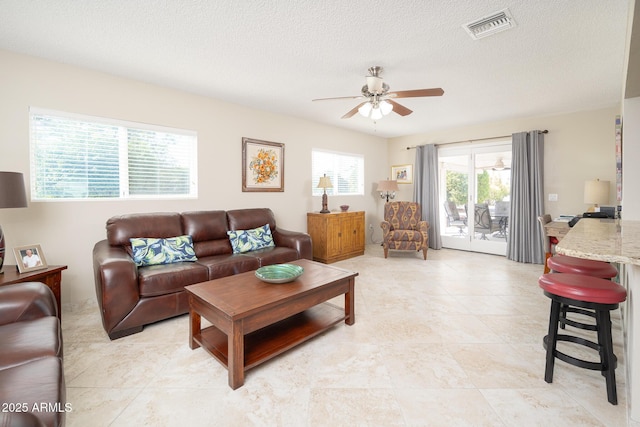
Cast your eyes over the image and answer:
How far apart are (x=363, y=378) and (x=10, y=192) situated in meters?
2.80

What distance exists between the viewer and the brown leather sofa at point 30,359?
36.4 inches

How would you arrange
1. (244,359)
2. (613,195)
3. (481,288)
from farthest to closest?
(613,195) < (481,288) < (244,359)

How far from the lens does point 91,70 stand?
2924 mm

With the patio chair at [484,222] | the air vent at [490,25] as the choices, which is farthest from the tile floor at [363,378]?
the patio chair at [484,222]

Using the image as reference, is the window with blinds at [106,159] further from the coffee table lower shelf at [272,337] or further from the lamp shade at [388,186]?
the lamp shade at [388,186]

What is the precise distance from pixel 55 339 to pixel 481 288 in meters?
3.87

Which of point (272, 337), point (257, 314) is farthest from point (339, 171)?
point (257, 314)

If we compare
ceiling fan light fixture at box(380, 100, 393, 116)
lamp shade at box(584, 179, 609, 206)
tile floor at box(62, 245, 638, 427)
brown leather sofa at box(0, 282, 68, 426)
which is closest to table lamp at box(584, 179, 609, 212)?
lamp shade at box(584, 179, 609, 206)

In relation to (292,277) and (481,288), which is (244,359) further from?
(481,288)

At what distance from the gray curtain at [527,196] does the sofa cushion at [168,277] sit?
4927 millimetres

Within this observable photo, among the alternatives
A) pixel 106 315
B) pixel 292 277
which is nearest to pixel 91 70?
pixel 106 315

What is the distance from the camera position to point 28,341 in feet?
4.27

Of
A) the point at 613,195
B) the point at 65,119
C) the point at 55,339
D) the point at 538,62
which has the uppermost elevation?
the point at 538,62

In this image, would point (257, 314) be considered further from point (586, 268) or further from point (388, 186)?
point (388, 186)
